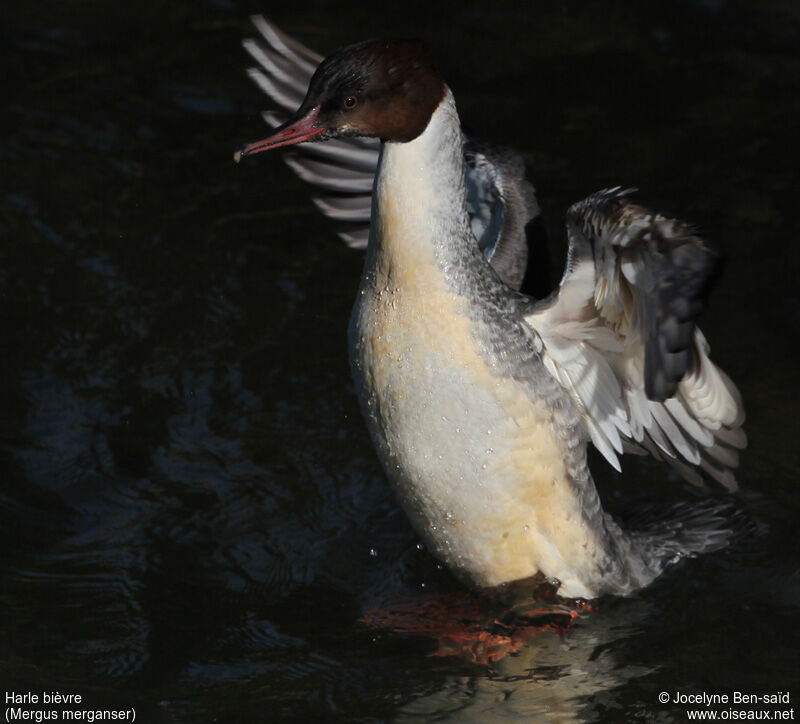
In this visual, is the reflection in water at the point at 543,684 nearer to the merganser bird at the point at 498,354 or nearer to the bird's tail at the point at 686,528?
the merganser bird at the point at 498,354

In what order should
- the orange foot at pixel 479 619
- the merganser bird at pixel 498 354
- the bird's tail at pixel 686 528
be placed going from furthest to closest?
the bird's tail at pixel 686 528, the orange foot at pixel 479 619, the merganser bird at pixel 498 354

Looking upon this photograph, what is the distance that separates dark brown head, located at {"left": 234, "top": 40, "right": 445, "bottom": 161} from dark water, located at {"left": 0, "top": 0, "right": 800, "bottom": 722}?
79.1 inches

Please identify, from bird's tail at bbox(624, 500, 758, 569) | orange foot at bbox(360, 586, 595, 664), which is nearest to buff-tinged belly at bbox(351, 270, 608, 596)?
orange foot at bbox(360, 586, 595, 664)

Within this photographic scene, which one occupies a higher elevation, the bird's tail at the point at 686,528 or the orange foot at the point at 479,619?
the bird's tail at the point at 686,528

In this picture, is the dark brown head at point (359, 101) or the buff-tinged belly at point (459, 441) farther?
the buff-tinged belly at point (459, 441)

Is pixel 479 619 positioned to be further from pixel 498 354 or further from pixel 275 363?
pixel 275 363

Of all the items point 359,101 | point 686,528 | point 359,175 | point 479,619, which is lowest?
point 479,619

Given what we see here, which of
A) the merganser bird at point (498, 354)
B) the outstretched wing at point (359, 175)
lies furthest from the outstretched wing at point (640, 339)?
the outstretched wing at point (359, 175)

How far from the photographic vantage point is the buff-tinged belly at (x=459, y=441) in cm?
526

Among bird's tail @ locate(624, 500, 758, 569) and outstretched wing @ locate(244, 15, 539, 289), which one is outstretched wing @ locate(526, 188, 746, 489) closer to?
bird's tail @ locate(624, 500, 758, 569)

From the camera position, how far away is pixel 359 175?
675 centimetres

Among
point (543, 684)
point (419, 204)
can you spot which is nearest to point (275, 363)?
point (419, 204)

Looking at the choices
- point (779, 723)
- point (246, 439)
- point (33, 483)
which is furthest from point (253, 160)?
point (779, 723)

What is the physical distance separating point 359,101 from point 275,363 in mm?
2625
